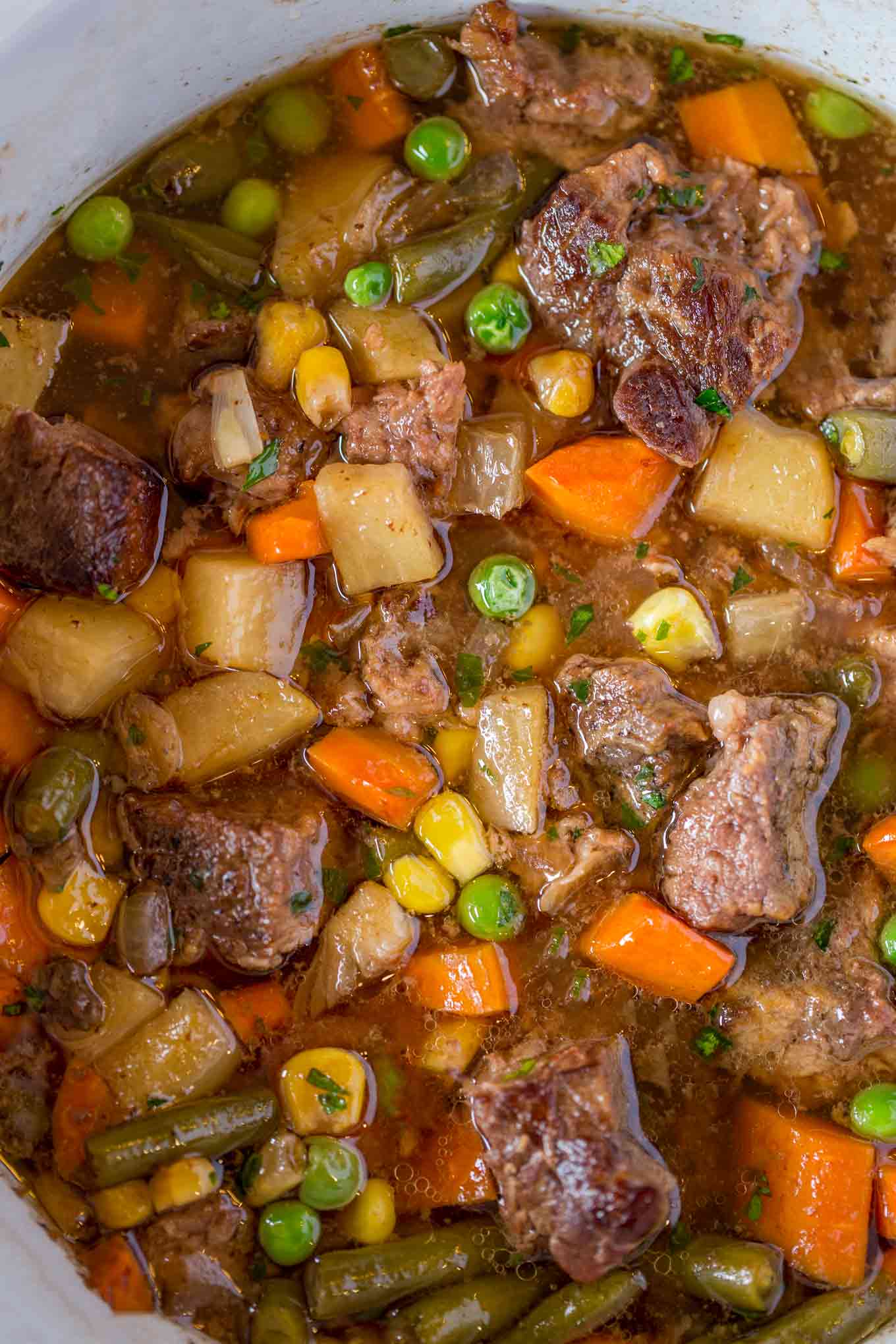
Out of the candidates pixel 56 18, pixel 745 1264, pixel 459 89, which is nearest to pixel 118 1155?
pixel 745 1264

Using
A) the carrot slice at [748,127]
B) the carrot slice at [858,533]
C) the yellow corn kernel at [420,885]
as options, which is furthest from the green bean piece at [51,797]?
the carrot slice at [748,127]

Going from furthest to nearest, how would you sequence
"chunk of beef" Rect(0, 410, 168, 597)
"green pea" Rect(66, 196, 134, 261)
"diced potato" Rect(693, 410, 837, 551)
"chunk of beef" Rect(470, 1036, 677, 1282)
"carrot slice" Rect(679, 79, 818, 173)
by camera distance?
"carrot slice" Rect(679, 79, 818, 173) < "diced potato" Rect(693, 410, 837, 551) < "green pea" Rect(66, 196, 134, 261) < "chunk of beef" Rect(0, 410, 168, 597) < "chunk of beef" Rect(470, 1036, 677, 1282)

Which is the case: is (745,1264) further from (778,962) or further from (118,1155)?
(118,1155)

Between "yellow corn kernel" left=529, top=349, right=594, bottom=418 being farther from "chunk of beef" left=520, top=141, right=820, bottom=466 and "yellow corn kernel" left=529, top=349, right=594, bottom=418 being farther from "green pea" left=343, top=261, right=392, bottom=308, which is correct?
"green pea" left=343, top=261, right=392, bottom=308

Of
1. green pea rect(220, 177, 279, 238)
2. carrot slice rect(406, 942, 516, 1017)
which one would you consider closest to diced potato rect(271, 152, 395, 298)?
green pea rect(220, 177, 279, 238)

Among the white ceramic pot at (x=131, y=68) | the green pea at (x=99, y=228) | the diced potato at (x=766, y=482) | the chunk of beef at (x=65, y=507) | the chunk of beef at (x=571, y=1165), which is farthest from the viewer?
the diced potato at (x=766, y=482)

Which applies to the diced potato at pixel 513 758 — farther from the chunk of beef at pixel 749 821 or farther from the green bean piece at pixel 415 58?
the green bean piece at pixel 415 58
